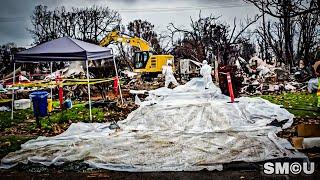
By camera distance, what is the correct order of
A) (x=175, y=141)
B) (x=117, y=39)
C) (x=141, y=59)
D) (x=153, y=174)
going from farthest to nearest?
(x=141, y=59) → (x=117, y=39) → (x=175, y=141) → (x=153, y=174)

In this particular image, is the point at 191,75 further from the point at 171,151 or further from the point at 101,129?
the point at 171,151

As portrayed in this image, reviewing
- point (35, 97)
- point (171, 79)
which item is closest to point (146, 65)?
point (171, 79)

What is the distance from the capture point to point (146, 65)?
3030 cm

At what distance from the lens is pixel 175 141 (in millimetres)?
6871

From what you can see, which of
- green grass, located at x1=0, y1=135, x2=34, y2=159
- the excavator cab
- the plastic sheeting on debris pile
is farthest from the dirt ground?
the excavator cab

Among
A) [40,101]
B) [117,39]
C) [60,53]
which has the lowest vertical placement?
[40,101]

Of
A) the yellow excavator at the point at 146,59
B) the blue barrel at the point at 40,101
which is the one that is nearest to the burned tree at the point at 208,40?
the yellow excavator at the point at 146,59

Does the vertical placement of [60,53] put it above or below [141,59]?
below

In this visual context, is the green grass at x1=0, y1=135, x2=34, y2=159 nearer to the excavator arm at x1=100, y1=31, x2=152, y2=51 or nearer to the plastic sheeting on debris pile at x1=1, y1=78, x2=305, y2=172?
the plastic sheeting on debris pile at x1=1, y1=78, x2=305, y2=172

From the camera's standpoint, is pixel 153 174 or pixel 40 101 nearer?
pixel 153 174

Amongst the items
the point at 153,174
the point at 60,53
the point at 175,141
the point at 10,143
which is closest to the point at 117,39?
the point at 60,53

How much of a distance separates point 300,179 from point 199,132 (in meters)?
3.42

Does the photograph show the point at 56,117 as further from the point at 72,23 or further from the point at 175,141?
the point at 72,23

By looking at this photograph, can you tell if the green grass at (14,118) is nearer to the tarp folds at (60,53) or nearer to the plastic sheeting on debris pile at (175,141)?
the tarp folds at (60,53)
